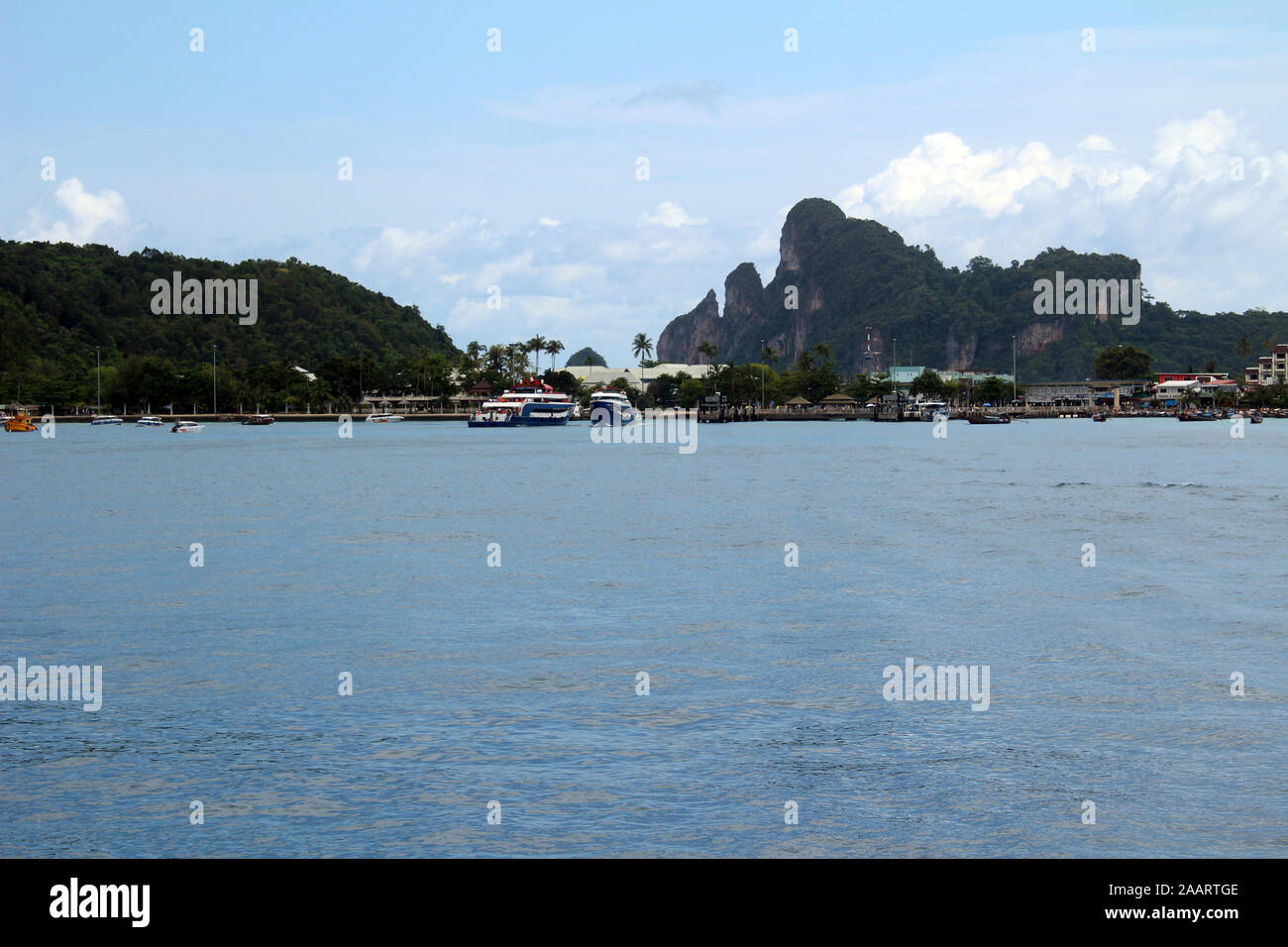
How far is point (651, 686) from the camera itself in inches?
851

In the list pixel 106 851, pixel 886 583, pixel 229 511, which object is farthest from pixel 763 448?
pixel 106 851

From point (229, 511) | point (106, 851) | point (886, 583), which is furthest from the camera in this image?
point (229, 511)

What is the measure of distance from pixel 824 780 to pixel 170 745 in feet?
29.4

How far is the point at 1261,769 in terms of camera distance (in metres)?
16.5

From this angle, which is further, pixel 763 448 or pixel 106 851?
pixel 763 448

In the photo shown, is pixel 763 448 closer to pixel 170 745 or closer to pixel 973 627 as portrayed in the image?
pixel 973 627

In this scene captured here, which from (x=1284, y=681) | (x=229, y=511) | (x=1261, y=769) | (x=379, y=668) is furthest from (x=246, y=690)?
(x=229, y=511)

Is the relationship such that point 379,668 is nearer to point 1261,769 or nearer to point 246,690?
point 246,690

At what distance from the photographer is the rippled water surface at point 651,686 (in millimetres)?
14664

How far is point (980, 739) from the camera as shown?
59.9ft

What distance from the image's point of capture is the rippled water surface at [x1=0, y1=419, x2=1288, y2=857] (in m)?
14.7
